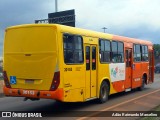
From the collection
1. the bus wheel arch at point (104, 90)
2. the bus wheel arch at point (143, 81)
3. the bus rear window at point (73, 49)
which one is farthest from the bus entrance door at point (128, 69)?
the bus rear window at point (73, 49)

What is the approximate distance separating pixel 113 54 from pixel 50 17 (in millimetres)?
18849

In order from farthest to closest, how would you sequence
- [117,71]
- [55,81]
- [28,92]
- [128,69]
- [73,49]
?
[128,69]
[117,71]
[73,49]
[28,92]
[55,81]

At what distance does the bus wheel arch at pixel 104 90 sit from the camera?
51.4 feet

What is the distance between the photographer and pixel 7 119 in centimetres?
1176

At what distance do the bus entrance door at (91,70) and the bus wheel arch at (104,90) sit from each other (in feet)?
2.47

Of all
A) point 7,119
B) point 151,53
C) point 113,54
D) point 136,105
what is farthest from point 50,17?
point 7,119

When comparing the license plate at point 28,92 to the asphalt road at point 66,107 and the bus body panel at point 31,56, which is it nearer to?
the bus body panel at point 31,56

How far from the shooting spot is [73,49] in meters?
13.3

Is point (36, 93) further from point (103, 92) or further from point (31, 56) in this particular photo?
point (103, 92)

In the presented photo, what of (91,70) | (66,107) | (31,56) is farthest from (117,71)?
(31,56)

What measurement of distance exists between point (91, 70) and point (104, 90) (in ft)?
5.65

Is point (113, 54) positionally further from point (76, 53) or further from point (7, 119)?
point (7, 119)

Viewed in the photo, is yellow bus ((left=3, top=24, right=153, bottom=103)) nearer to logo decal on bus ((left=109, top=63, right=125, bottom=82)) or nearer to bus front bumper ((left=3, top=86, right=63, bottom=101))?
bus front bumper ((left=3, top=86, right=63, bottom=101))

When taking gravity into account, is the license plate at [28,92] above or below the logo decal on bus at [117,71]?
below
